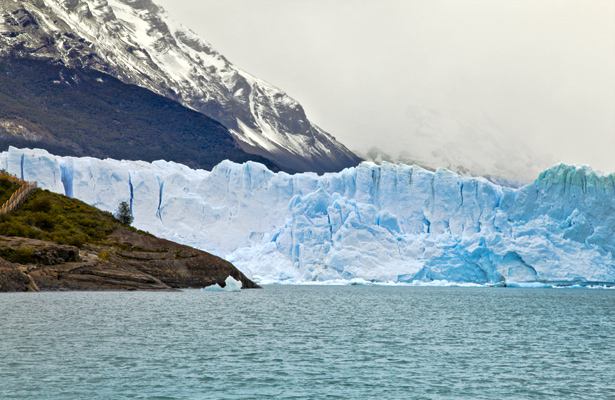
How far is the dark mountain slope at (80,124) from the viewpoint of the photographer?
515 ft

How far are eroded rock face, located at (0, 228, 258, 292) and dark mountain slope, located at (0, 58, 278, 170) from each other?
295ft

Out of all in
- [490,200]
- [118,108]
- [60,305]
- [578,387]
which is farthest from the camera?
[118,108]

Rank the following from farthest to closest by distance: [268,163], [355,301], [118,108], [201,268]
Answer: [118,108]
[268,163]
[201,268]
[355,301]

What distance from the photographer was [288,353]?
27938 mm

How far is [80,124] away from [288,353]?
15302cm

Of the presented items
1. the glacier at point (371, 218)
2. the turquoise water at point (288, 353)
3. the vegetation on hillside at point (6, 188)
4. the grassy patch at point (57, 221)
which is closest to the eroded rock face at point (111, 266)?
the grassy patch at point (57, 221)

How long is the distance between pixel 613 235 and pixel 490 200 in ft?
41.8

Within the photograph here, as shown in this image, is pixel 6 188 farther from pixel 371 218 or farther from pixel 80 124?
pixel 80 124

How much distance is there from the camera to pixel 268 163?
183250 millimetres

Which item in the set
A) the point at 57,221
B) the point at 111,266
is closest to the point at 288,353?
the point at 111,266

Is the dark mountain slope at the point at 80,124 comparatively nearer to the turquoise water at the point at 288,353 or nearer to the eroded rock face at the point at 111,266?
the eroded rock face at the point at 111,266

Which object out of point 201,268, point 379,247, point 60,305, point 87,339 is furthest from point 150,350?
point 379,247

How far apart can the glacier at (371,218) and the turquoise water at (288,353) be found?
3207cm

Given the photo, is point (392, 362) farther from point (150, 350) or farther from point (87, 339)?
point (87, 339)
